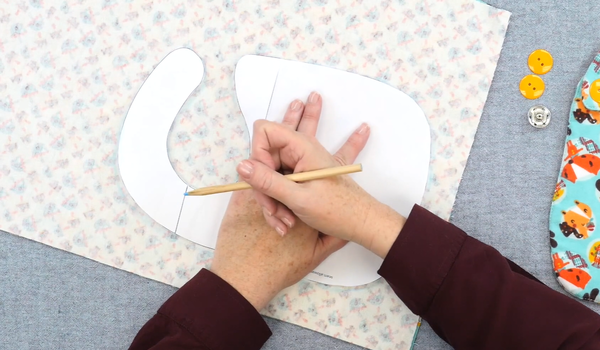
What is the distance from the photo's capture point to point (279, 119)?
2.53 ft

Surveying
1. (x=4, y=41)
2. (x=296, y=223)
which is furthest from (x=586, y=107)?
(x=4, y=41)

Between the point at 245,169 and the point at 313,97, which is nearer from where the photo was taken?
the point at 245,169

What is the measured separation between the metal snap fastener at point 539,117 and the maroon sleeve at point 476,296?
0.80 feet

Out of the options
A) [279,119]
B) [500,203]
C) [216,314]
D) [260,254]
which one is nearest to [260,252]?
[260,254]

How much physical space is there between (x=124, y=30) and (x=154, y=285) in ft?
1.45

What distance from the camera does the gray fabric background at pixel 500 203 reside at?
76cm

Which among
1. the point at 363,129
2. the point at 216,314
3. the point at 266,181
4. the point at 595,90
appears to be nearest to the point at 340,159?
the point at 363,129

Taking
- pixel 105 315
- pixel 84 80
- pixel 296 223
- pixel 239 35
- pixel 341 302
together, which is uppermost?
pixel 239 35

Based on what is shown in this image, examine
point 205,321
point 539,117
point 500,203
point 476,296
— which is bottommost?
point 205,321

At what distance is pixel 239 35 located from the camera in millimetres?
798

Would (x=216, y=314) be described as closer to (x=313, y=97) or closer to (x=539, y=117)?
(x=313, y=97)

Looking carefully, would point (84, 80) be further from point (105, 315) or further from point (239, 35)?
point (105, 315)

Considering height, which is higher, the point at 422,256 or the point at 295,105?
the point at 295,105

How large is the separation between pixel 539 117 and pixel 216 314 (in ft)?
1.93
